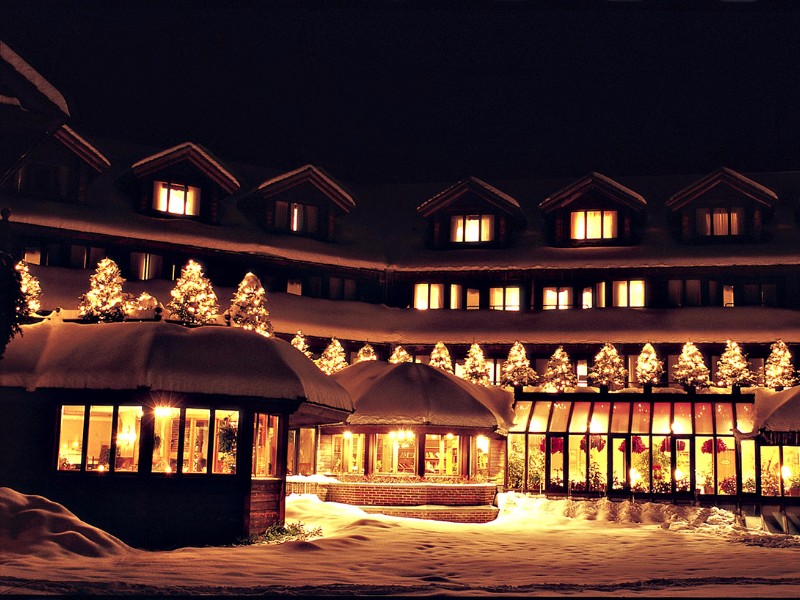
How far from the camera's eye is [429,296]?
47.2m

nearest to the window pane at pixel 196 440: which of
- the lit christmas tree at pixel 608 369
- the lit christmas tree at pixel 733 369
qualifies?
the lit christmas tree at pixel 608 369

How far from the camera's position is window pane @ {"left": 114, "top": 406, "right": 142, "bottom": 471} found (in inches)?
949

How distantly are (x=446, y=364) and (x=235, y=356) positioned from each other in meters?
18.6

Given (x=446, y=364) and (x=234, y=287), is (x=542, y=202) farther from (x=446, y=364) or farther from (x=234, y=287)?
(x=234, y=287)

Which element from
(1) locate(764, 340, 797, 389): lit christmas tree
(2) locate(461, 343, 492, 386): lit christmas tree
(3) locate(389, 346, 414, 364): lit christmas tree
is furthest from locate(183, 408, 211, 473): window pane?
(1) locate(764, 340, 797, 389): lit christmas tree

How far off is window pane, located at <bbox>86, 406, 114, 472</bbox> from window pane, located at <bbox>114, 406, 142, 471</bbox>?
20 cm

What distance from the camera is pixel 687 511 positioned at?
3506 centimetres

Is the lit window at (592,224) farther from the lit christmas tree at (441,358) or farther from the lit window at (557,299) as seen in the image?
the lit christmas tree at (441,358)

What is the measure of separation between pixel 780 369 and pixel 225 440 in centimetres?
2229

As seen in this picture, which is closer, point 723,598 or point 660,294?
point 723,598

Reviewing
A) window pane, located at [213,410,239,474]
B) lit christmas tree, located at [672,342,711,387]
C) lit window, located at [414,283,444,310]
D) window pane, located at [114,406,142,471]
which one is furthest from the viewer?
lit window, located at [414,283,444,310]

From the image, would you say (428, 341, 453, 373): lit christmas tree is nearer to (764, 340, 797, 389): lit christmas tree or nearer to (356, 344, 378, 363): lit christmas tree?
(356, 344, 378, 363): lit christmas tree

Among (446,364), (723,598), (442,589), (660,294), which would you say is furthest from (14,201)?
(723,598)

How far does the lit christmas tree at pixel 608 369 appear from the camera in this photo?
138 ft
